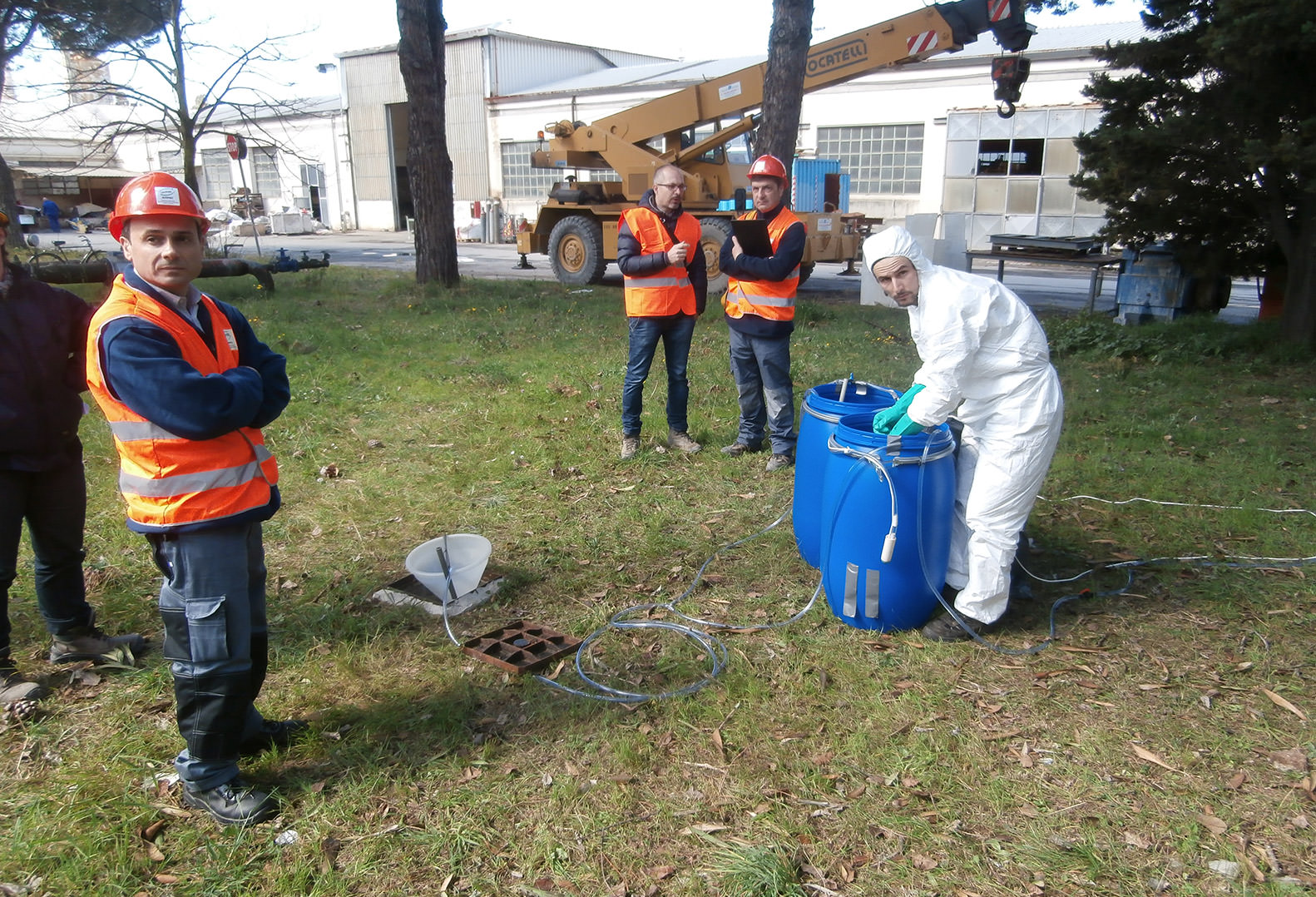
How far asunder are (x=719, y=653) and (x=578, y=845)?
3.88ft

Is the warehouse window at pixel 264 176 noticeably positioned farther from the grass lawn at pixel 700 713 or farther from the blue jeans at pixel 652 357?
the blue jeans at pixel 652 357

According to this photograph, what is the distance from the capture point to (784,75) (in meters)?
10.2

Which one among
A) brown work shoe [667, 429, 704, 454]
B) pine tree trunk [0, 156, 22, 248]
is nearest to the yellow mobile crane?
brown work shoe [667, 429, 704, 454]

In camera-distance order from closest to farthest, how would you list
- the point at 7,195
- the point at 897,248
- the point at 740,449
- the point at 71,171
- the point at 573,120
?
the point at 897,248, the point at 740,449, the point at 7,195, the point at 573,120, the point at 71,171

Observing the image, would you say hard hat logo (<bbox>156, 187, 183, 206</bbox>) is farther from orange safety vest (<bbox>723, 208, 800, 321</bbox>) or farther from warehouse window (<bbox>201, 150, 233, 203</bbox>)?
warehouse window (<bbox>201, 150, 233, 203</bbox>)

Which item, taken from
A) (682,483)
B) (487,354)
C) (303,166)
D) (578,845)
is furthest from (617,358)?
(303,166)

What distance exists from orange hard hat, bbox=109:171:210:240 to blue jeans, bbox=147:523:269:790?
0.85 metres

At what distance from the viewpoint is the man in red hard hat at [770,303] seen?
17.7 ft

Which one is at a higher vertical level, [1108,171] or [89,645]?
[1108,171]

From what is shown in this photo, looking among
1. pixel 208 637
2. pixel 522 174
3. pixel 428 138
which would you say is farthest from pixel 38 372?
pixel 522 174

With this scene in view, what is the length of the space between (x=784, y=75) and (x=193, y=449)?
9.35 meters

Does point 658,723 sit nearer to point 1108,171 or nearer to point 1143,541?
point 1143,541

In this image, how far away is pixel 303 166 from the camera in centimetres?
3766

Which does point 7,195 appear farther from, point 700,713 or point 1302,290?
point 1302,290
